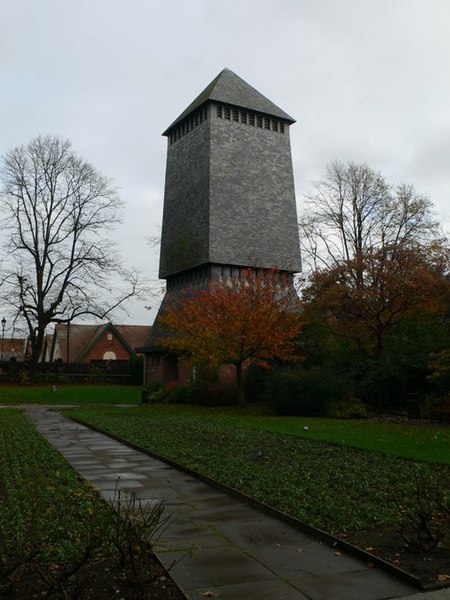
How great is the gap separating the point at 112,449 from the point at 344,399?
10.6 m

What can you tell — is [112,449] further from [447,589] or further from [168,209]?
[168,209]

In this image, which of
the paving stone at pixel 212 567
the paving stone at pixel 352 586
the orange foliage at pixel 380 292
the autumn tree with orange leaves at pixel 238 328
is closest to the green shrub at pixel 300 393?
the autumn tree with orange leaves at pixel 238 328

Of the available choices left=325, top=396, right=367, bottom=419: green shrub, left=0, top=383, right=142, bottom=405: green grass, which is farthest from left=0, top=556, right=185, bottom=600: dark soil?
left=0, top=383, right=142, bottom=405: green grass

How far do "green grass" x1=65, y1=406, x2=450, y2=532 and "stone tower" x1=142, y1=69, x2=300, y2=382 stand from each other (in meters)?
16.4

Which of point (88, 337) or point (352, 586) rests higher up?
point (88, 337)

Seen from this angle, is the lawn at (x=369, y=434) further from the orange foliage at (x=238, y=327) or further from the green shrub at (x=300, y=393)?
the orange foliage at (x=238, y=327)

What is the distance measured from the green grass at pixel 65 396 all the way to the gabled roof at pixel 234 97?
1656 centimetres

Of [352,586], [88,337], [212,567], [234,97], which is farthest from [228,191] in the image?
[88,337]

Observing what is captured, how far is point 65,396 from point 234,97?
63.8 feet

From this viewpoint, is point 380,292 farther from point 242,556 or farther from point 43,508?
point 242,556

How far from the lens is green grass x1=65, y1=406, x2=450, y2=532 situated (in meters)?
6.27

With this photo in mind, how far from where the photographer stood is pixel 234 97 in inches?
1272

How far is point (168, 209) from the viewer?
34.6 metres

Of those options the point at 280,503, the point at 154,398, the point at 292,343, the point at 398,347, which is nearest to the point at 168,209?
the point at 154,398
